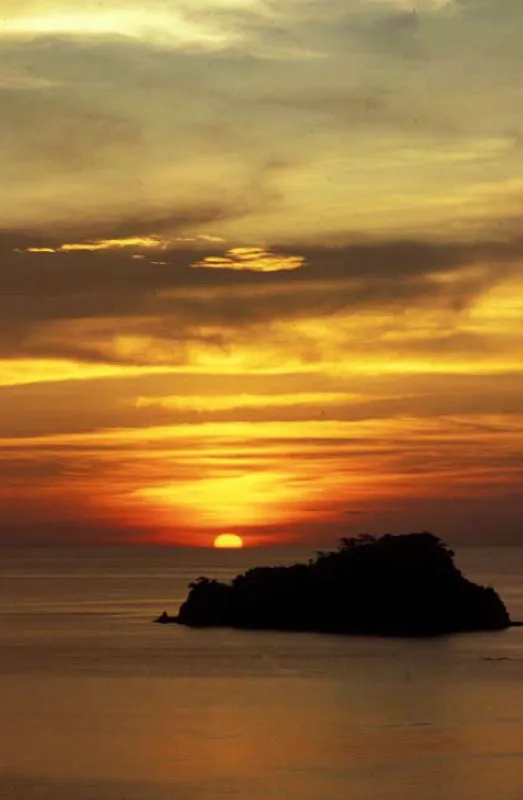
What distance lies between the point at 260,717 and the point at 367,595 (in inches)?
1830

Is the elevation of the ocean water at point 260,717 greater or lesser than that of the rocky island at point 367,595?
lesser

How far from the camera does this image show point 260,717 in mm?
90125

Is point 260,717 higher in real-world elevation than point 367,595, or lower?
lower

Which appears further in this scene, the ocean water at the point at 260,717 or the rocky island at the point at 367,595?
the rocky island at the point at 367,595

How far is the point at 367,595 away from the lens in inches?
5349

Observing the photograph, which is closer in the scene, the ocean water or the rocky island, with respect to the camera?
the ocean water

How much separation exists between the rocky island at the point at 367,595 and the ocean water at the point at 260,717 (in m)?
2.73

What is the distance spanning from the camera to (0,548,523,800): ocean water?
226ft

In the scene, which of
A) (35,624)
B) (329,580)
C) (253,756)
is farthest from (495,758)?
(35,624)

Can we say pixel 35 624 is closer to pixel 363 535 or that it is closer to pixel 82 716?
pixel 363 535

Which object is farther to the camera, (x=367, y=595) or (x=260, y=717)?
(x=367, y=595)

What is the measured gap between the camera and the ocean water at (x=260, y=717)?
68750 mm

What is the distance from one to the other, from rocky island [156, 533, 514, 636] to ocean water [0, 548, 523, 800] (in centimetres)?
273

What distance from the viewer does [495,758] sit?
246 ft
